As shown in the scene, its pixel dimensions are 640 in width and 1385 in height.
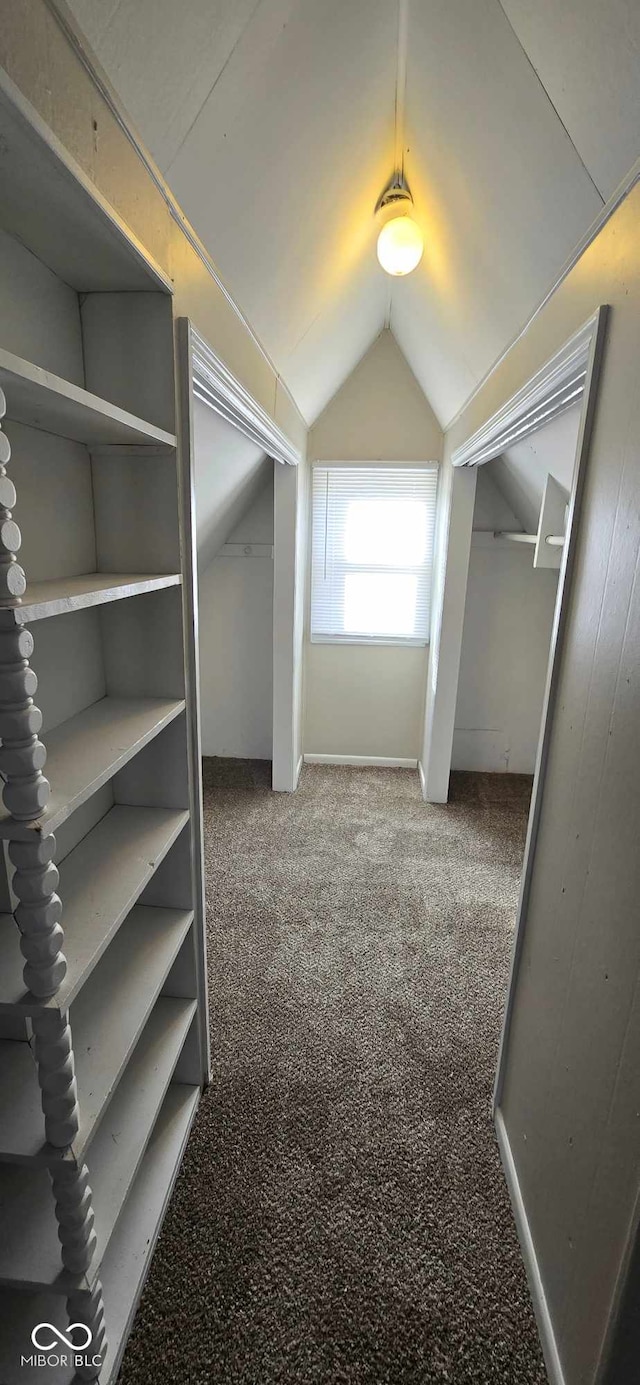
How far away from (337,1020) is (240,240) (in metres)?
2.16

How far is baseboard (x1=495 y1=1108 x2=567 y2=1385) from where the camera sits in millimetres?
991

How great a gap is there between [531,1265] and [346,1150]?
449 millimetres

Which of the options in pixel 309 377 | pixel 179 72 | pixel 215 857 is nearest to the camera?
pixel 179 72

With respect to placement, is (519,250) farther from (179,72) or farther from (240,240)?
(179,72)

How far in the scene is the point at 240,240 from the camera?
4.09 ft

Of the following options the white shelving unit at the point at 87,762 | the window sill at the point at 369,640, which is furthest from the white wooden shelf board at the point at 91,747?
the window sill at the point at 369,640

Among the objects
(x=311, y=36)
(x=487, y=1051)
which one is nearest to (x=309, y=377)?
(x=311, y=36)

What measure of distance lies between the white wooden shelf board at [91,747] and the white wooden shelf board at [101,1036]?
46cm

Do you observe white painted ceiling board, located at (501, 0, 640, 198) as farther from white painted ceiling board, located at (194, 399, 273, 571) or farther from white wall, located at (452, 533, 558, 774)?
white wall, located at (452, 533, 558, 774)

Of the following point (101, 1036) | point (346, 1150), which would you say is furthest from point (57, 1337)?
point (346, 1150)

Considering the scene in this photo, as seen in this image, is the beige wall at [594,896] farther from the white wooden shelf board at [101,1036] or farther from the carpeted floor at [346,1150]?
the white wooden shelf board at [101,1036]

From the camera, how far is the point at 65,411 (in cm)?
79

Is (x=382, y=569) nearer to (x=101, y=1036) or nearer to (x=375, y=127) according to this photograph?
(x=375, y=127)

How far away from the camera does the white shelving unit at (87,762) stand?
2.16 ft
